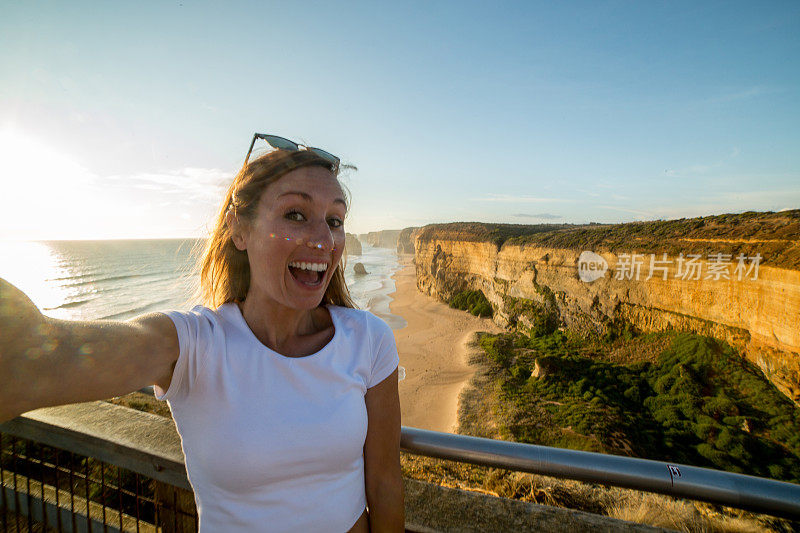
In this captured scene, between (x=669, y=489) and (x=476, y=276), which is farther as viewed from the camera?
(x=476, y=276)

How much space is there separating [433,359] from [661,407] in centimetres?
1027

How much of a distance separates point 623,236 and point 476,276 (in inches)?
546

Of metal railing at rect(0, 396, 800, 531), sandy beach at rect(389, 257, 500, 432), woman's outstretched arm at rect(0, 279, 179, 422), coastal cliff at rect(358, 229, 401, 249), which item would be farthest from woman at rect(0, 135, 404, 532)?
coastal cliff at rect(358, 229, 401, 249)

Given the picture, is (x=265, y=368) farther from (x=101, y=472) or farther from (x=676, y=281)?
(x=676, y=281)

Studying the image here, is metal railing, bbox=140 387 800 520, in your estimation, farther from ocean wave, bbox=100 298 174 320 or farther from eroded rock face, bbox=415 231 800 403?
ocean wave, bbox=100 298 174 320

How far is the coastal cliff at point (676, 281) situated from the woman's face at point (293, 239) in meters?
16.2

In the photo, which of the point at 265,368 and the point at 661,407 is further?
the point at 661,407

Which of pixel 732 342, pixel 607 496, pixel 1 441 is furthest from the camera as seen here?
pixel 732 342

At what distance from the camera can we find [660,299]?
55.7ft

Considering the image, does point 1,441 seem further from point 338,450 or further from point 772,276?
point 772,276

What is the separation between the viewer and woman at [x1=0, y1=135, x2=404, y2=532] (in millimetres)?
960

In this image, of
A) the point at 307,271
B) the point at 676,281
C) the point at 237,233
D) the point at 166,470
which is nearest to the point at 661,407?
the point at 676,281

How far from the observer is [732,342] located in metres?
14.0

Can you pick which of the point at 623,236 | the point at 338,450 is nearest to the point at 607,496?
the point at 338,450
